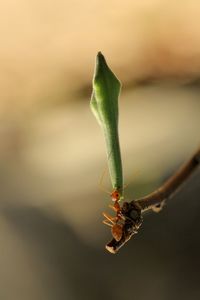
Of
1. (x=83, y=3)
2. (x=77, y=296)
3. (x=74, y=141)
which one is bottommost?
(x=77, y=296)

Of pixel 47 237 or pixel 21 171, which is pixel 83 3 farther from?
pixel 47 237

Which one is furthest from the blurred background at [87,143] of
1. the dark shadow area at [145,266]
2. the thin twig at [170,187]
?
the thin twig at [170,187]

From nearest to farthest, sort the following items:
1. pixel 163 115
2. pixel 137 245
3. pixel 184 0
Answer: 1. pixel 184 0
2. pixel 137 245
3. pixel 163 115

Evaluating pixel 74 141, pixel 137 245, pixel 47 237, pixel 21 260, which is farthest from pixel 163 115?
pixel 21 260

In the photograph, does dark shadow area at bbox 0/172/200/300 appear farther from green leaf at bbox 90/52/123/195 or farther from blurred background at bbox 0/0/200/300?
green leaf at bbox 90/52/123/195

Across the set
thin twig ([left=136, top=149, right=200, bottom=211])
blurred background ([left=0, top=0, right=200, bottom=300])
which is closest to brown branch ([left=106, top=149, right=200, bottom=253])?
thin twig ([left=136, top=149, right=200, bottom=211])

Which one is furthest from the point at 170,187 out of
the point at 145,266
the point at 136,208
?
the point at 145,266
